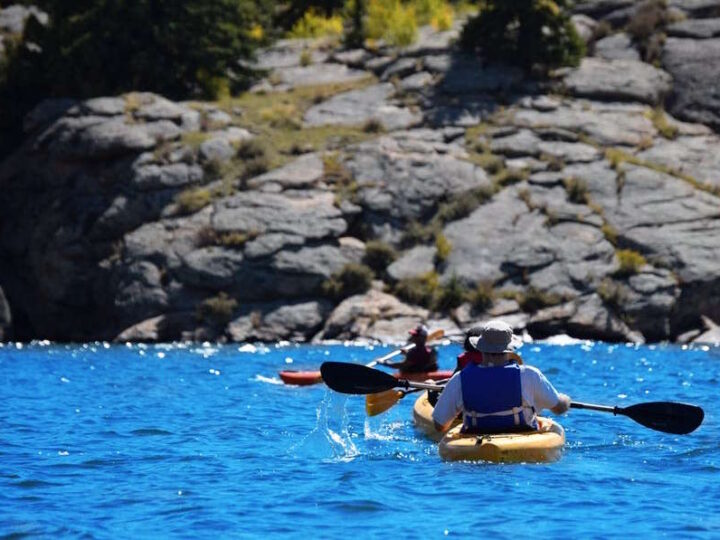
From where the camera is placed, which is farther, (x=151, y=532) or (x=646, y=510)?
(x=646, y=510)

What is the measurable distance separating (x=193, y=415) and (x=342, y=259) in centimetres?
2000

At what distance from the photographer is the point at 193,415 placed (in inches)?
688

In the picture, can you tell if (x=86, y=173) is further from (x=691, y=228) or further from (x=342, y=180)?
(x=691, y=228)

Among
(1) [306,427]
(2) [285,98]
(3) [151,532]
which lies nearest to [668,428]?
(1) [306,427]

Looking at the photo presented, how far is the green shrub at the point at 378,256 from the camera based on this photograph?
1486 inches

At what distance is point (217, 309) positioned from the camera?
3644 cm

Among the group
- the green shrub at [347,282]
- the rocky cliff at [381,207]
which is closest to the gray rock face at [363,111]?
the rocky cliff at [381,207]

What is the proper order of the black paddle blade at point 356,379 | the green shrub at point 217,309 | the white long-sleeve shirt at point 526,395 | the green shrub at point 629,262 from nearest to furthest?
1. the white long-sleeve shirt at point 526,395
2. the black paddle blade at point 356,379
3. the green shrub at point 217,309
4. the green shrub at point 629,262

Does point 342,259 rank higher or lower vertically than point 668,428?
lower

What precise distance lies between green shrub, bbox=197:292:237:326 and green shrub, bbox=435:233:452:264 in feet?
20.0

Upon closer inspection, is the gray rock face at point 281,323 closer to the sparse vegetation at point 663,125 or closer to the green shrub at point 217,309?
the green shrub at point 217,309

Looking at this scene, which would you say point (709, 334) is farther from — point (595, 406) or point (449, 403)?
point (449, 403)

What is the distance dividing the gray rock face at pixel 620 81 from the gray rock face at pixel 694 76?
586 mm

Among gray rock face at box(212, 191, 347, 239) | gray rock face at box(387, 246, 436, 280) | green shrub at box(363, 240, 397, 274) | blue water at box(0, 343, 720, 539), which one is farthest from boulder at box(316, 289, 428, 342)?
blue water at box(0, 343, 720, 539)
